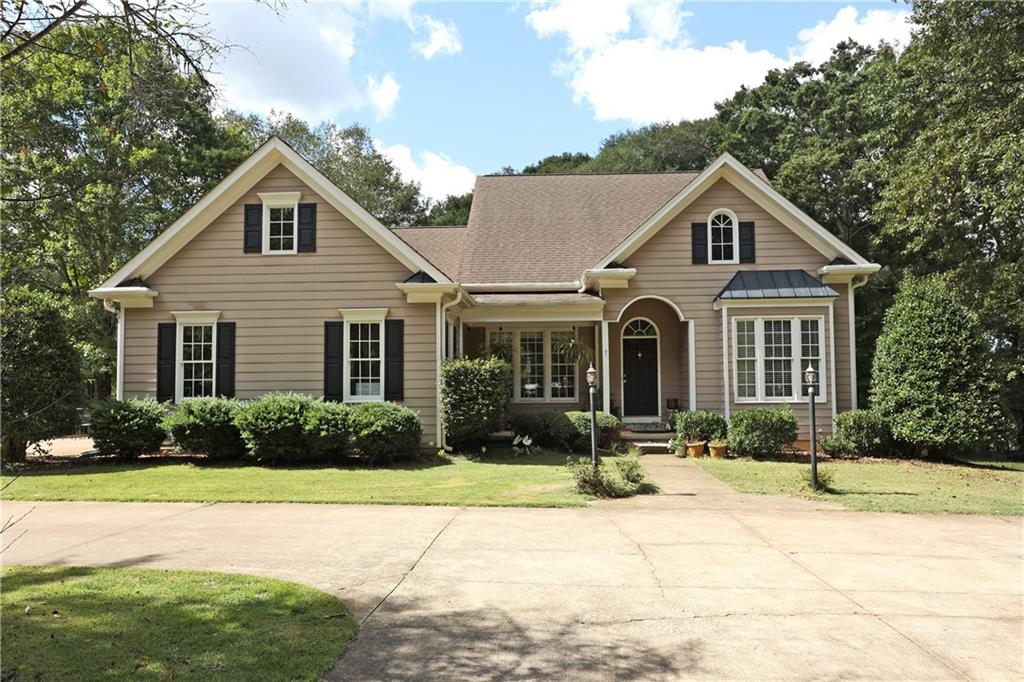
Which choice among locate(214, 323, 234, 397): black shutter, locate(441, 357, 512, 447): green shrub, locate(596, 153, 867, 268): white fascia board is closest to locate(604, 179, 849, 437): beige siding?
locate(596, 153, 867, 268): white fascia board

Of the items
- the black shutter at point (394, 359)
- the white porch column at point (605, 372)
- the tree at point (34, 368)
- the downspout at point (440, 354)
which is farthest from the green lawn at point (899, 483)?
the tree at point (34, 368)

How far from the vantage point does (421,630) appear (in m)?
4.57

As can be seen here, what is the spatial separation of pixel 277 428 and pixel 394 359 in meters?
3.00

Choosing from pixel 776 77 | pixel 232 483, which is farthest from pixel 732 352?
pixel 776 77

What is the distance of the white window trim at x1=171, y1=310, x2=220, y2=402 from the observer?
15.2 m

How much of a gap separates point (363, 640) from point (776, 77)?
113 feet

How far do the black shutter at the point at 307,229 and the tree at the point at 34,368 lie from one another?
16.8 ft

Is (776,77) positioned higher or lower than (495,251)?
higher

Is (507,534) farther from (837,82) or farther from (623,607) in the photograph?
(837,82)

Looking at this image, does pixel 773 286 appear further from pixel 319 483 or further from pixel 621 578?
pixel 621 578

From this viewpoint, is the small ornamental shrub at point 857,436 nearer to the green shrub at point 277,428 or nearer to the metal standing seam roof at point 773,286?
the metal standing seam roof at point 773,286

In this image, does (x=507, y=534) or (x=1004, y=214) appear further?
(x=1004, y=214)

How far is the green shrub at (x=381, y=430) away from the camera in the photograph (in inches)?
520

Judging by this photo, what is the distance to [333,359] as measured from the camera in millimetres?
15094
